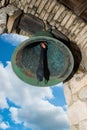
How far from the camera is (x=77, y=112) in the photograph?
10.0ft

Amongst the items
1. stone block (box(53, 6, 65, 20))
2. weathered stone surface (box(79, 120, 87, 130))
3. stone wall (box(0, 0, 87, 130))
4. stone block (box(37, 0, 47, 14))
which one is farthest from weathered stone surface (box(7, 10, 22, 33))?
weathered stone surface (box(79, 120, 87, 130))

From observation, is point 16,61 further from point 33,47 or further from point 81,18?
point 81,18

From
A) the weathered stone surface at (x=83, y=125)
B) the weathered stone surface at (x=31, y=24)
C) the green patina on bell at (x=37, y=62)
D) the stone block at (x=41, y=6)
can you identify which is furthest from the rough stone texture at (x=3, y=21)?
the weathered stone surface at (x=83, y=125)

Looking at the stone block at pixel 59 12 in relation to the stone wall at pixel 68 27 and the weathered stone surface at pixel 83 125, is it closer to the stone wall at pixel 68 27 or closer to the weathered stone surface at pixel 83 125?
the stone wall at pixel 68 27

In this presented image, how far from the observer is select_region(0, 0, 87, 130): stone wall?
117 inches

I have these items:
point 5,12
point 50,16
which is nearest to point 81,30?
point 50,16

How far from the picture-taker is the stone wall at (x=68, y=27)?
2.97 metres

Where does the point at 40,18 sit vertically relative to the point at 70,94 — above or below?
above

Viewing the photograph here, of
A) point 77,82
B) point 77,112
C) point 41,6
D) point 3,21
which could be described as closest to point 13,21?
point 3,21

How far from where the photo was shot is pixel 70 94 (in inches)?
128

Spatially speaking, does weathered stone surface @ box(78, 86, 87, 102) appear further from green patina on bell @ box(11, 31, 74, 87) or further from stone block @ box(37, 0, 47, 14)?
stone block @ box(37, 0, 47, 14)

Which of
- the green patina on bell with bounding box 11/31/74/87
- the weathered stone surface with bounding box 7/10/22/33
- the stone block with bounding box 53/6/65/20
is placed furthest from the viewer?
the weathered stone surface with bounding box 7/10/22/33

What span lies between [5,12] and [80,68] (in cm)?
120

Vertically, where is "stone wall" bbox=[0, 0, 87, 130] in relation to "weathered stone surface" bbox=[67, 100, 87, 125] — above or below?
above
